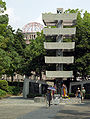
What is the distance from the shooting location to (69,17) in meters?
43.2

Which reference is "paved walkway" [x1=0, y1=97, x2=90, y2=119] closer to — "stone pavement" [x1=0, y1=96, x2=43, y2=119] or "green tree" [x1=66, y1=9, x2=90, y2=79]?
"stone pavement" [x1=0, y1=96, x2=43, y2=119]

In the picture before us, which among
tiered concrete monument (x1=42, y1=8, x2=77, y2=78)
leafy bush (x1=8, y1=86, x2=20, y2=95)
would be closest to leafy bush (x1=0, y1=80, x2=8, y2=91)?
leafy bush (x1=8, y1=86, x2=20, y2=95)

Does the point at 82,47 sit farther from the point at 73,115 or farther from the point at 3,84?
the point at 73,115

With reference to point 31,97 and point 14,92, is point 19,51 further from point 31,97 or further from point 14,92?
point 31,97

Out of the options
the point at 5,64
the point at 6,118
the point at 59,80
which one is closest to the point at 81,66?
the point at 59,80

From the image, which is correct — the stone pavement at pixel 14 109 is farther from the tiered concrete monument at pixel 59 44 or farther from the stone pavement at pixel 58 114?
the tiered concrete monument at pixel 59 44

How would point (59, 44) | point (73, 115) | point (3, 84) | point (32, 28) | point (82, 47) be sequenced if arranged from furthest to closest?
1. point (32, 28)
2. point (3, 84)
3. point (82, 47)
4. point (59, 44)
5. point (73, 115)

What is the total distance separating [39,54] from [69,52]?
5.62 metres

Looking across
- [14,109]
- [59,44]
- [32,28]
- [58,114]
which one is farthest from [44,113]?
[32,28]

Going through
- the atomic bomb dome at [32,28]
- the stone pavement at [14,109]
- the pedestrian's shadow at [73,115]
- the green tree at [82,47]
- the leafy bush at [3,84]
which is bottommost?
the pedestrian's shadow at [73,115]

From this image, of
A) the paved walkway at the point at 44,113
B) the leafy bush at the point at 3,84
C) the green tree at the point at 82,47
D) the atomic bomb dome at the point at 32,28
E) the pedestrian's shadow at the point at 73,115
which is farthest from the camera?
the atomic bomb dome at the point at 32,28

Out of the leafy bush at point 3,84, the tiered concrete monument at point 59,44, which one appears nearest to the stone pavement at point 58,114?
the tiered concrete monument at point 59,44

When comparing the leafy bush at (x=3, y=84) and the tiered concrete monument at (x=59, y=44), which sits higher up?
the tiered concrete monument at (x=59, y=44)

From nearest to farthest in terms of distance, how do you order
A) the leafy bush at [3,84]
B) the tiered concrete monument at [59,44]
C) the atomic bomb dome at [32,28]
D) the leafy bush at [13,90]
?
1. the tiered concrete monument at [59,44]
2. the leafy bush at [3,84]
3. the leafy bush at [13,90]
4. the atomic bomb dome at [32,28]
